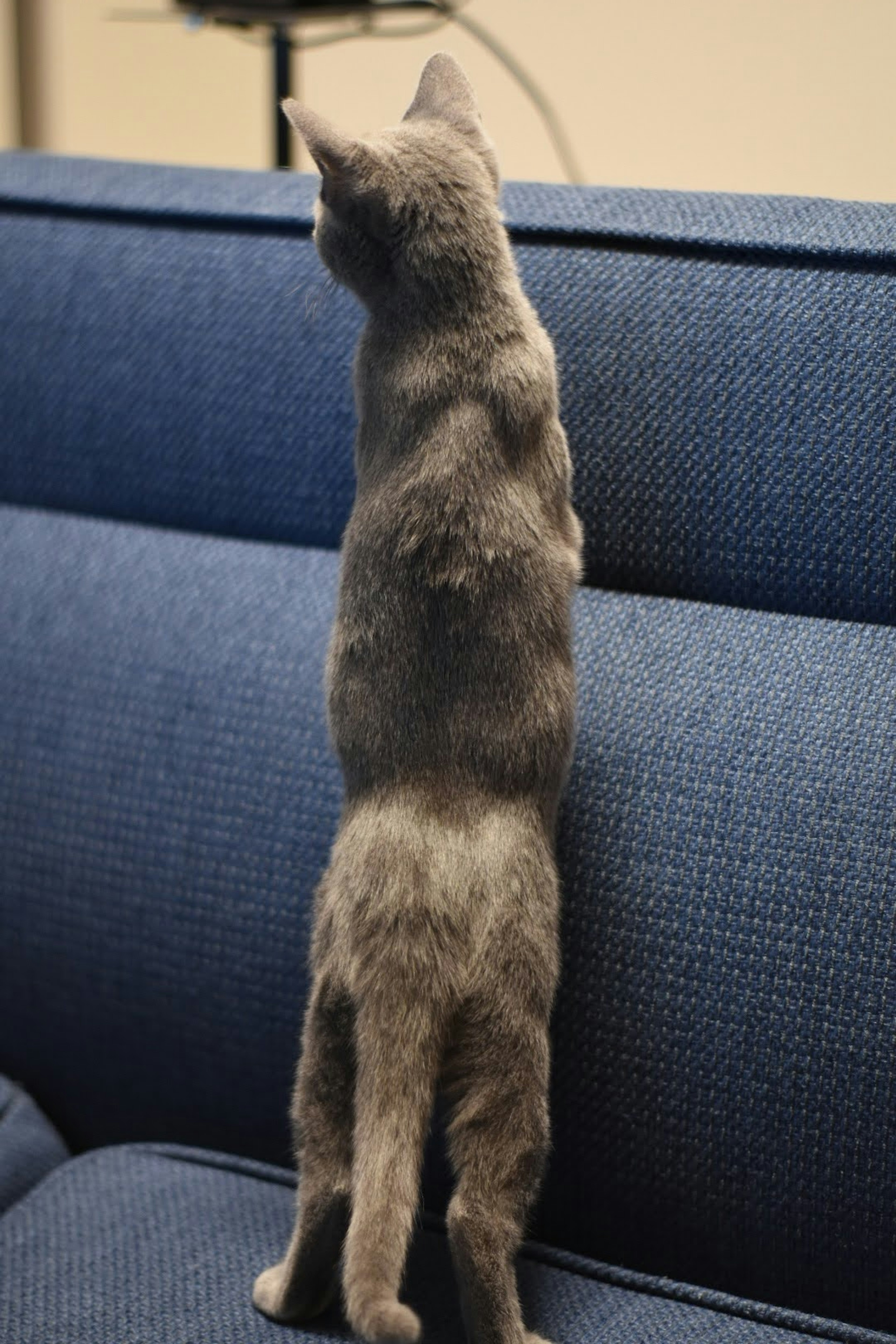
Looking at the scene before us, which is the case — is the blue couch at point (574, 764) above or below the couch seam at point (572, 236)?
below

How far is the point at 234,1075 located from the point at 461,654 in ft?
1.30

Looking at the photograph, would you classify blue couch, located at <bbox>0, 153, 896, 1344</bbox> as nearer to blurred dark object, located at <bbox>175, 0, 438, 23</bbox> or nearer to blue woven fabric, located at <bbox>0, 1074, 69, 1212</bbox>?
blue woven fabric, located at <bbox>0, 1074, 69, 1212</bbox>

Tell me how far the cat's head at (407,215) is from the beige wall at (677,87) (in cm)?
76

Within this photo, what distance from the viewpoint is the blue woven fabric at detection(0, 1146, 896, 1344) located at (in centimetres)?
77

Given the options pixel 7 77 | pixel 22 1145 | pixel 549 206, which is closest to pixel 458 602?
pixel 549 206

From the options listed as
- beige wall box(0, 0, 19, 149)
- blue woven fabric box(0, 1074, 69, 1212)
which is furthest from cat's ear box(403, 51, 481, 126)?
beige wall box(0, 0, 19, 149)

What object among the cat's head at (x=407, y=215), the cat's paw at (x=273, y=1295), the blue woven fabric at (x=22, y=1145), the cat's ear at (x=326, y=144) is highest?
the cat's ear at (x=326, y=144)

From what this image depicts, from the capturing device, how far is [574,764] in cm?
88

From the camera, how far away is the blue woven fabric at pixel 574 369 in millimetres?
876

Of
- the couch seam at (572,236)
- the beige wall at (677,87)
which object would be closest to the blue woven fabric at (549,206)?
the couch seam at (572,236)

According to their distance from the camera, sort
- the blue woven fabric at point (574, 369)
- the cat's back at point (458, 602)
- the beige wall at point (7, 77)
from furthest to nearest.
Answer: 1. the beige wall at point (7, 77)
2. the blue woven fabric at point (574, 369)
3. the cat's back at point (458, 602)

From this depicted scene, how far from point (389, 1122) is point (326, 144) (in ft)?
1.59

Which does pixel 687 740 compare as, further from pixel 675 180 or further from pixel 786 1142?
pixel 675 180

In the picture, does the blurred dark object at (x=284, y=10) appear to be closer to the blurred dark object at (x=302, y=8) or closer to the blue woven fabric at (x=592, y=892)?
the blurred dark object at (x=302, y=8)
